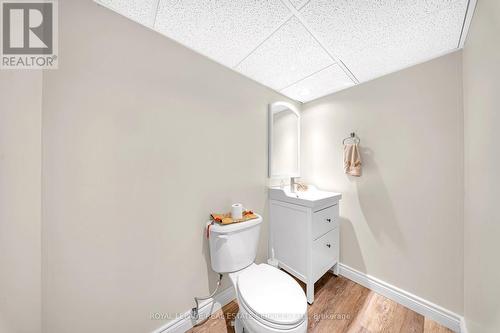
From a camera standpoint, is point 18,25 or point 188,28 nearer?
point 18,25

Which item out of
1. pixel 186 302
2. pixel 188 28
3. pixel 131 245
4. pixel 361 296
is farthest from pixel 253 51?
pixel 361 296

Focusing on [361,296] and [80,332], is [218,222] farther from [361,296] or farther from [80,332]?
[361,296]

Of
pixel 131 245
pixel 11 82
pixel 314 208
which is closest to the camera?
pixel 11 82

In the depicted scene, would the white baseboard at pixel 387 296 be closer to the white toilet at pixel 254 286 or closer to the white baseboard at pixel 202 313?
the white baseboard at pixel 202 313

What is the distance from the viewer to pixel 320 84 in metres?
1.65

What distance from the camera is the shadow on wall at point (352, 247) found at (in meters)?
1.61

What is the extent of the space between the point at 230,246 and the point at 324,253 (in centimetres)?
90

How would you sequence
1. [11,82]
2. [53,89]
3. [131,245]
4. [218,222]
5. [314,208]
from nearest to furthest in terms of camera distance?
[11,82] < [53,89] < [131,245] < [218,222] < [314,208]

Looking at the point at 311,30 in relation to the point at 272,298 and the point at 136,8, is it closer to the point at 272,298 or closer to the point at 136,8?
the point at 136,8

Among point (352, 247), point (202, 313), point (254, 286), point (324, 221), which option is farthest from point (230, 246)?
point (352, 247)

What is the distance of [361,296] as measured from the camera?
4.77 ft

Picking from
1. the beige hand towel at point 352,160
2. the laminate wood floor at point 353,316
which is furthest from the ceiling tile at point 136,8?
the laminate wood floor at point 353,316

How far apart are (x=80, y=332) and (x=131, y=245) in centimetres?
41

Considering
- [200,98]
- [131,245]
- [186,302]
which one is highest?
[200,98]
